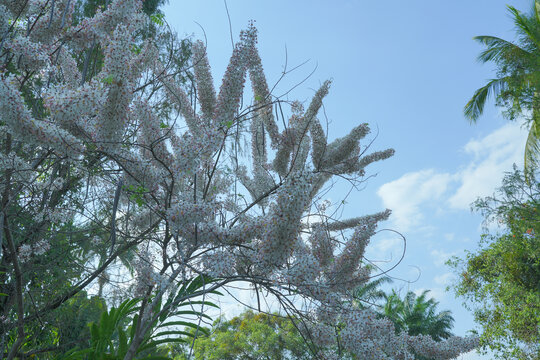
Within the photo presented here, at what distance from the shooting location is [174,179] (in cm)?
296

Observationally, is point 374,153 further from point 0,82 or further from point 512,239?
point 512,239

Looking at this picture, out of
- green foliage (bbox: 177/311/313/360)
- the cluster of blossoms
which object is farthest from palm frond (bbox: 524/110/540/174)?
the cluster of blossoms

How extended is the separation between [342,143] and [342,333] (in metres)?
1.80

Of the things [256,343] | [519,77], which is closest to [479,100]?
[519,77]

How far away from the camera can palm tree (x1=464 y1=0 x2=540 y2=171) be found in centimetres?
1248

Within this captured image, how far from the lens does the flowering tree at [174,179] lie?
2.68 metres

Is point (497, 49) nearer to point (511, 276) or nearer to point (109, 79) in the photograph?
point (511, 276)

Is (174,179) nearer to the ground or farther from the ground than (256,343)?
nearer to the ground

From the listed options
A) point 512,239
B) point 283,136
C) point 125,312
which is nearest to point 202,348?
point 512,239

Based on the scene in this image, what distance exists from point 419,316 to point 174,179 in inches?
953

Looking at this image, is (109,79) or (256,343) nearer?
(109,79)

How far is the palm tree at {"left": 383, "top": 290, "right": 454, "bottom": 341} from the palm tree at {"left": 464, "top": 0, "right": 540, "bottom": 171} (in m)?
12.1

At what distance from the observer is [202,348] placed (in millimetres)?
17000

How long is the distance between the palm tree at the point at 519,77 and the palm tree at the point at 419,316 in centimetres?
1206
